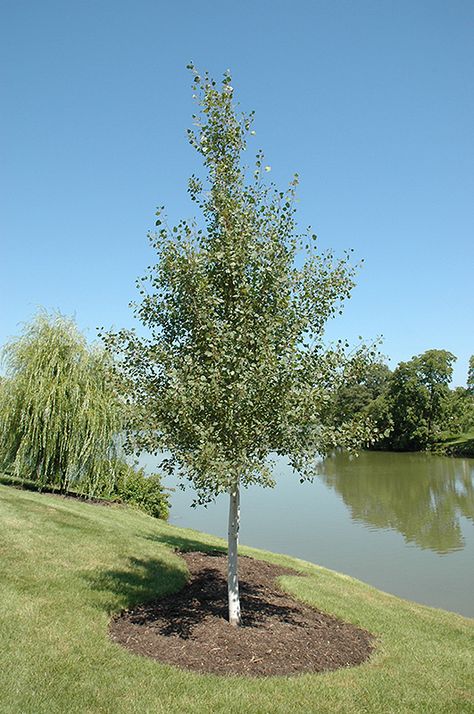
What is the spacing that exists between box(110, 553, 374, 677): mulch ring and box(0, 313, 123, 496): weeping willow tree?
838 cm

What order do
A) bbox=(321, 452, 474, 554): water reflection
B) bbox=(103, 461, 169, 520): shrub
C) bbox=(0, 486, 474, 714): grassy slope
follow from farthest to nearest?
bbox=(321, 452, 474, 554): water reflection, bbox=(103, 461, 169, 520): shrub, bbox=(0, 486, 474, 714): grassy slope

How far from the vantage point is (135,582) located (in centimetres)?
962

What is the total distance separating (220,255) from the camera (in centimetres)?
759

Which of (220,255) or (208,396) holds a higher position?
(220,255)

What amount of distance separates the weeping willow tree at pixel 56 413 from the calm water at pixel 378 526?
305 inches

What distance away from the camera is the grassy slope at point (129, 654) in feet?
18.4

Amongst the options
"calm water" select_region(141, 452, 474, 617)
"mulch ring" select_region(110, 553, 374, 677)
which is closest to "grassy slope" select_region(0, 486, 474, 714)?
"mulch ring" select_region(110, 553, 374, 677)

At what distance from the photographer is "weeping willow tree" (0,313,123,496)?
1697 centimetres

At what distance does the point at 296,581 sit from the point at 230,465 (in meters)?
5.81

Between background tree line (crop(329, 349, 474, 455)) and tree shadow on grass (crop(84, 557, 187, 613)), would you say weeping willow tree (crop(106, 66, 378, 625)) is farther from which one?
background tree line (crop(329, 349, 474, 455))

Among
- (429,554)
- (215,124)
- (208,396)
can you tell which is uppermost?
(215,124)

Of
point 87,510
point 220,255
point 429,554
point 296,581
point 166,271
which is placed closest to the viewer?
point 220,255

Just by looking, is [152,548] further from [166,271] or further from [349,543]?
[349,543]

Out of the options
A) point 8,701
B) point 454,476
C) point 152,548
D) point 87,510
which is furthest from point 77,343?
point 454,476
